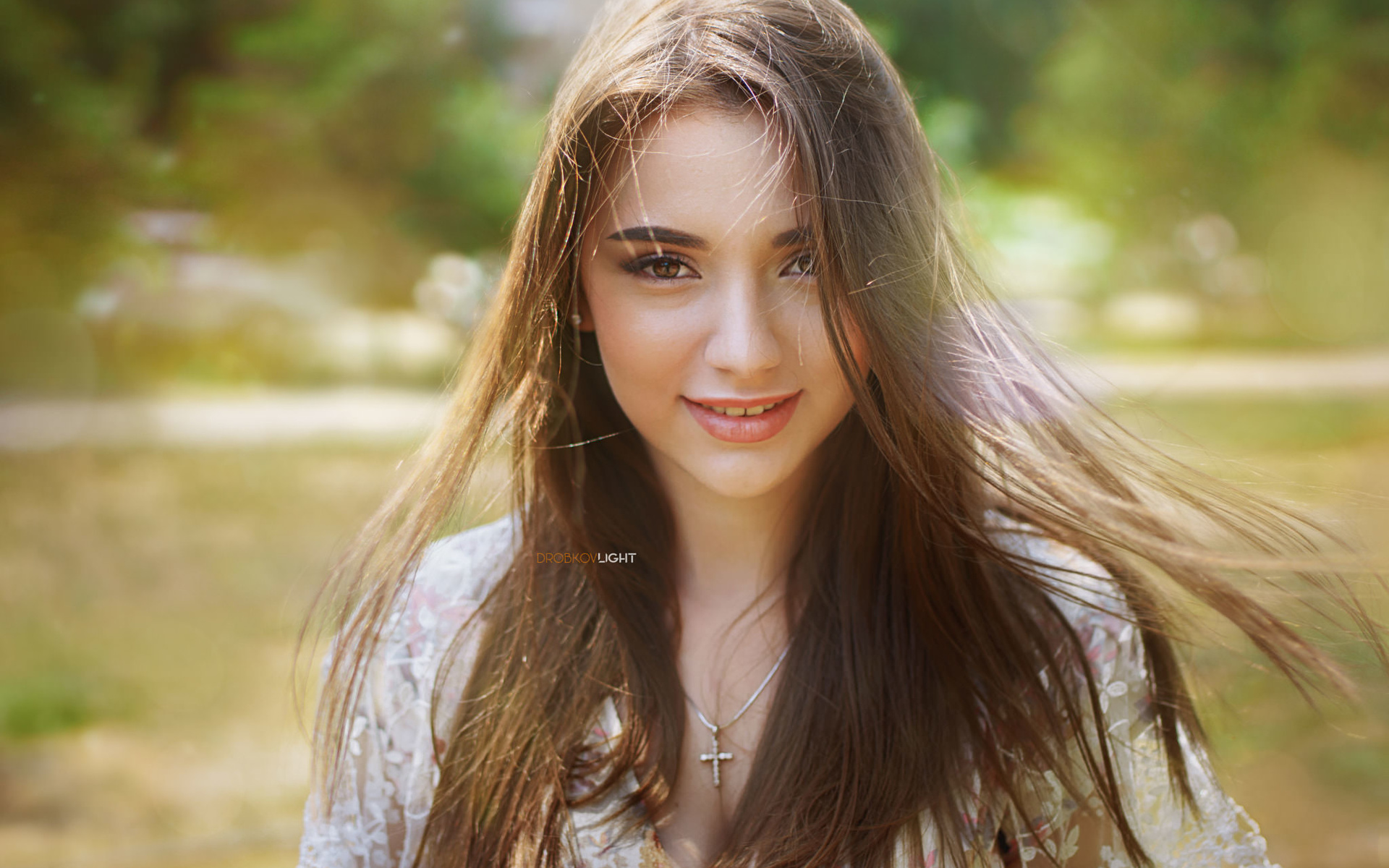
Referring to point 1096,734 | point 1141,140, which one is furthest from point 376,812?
point 1141,140

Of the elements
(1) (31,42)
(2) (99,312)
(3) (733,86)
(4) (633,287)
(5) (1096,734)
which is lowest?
(5) (1096,734)

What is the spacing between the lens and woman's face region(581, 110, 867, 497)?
104cm

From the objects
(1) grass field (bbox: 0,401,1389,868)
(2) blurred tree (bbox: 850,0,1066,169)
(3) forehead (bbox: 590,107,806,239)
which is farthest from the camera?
(2) blurred tree (bbox: 850,0,1066,169)

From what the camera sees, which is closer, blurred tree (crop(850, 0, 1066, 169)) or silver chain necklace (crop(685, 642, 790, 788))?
silver chain necklace (crop(685, 642, 790, 788))

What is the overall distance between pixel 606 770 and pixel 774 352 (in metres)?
0.61

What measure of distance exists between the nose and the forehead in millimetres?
74

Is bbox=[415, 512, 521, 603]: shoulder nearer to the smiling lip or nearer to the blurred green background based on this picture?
the smiling lip

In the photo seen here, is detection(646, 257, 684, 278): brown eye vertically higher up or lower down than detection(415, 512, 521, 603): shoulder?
higher up

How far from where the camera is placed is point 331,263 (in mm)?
5762

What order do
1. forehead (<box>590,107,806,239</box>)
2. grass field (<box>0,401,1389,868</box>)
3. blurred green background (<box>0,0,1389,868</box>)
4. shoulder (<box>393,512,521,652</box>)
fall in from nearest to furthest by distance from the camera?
1. forehead (<box>590,107,806,239</box>)
2. shoulder (<box>393,512,521,652</box>)
3. grass field (<box>0,401,1389,868</box>)
4. blurred green background (<box>0,0,1389,868</box>)

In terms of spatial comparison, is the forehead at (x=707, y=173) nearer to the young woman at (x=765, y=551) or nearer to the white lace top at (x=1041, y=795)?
the young woman at (x=765, y=551)

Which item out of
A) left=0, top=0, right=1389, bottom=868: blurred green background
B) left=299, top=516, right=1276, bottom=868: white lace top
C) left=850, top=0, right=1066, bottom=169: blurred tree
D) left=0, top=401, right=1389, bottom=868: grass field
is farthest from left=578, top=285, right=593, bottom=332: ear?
left=850, top=0, right=1066, bottom=169: blurred tree

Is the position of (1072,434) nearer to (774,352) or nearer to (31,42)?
(774,352)

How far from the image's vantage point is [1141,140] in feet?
16.8
